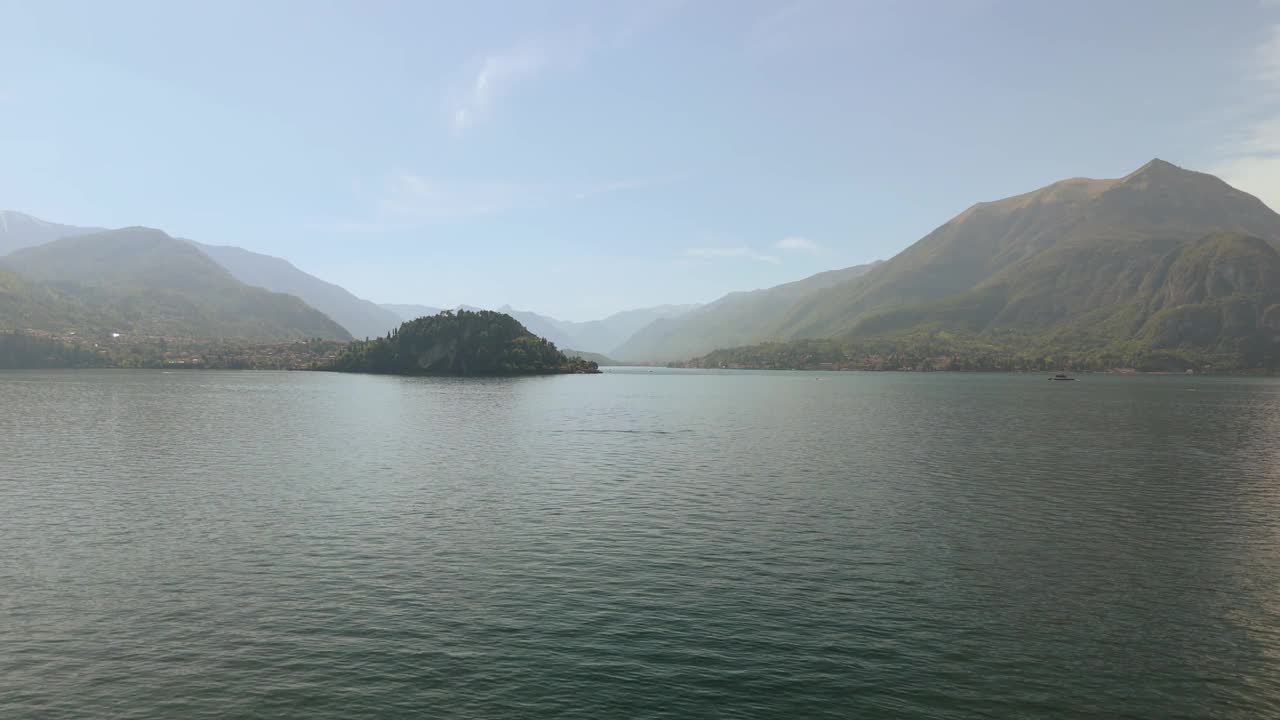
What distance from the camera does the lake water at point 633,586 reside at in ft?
88.0

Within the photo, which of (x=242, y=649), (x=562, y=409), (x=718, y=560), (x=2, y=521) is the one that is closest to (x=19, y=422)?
(x=2, y=521)

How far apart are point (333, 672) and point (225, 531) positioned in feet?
93.5

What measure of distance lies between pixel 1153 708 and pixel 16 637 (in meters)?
48.4

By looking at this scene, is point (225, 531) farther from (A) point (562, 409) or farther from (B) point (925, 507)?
(A) point (562, 409)

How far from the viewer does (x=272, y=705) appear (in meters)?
25.5

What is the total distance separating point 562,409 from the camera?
169625 millimetres

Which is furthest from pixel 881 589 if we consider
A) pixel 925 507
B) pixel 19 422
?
pixel 19 422

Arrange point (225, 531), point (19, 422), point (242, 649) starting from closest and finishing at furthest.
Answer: point (242, 649), point (225, 531), point (19, 422)

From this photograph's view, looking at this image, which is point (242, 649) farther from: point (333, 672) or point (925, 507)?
point (925, 507)

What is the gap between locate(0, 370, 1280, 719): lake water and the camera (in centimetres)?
2683

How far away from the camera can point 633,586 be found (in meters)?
39.0

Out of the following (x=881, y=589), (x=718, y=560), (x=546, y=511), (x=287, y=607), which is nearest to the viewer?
(x=287, y=607)

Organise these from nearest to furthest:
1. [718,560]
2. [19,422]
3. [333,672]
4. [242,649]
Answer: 1. [333,672]
2. [242,649]
3. [718,560]
4. [19,422]

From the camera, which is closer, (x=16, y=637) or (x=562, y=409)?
(x=16, y=637)
